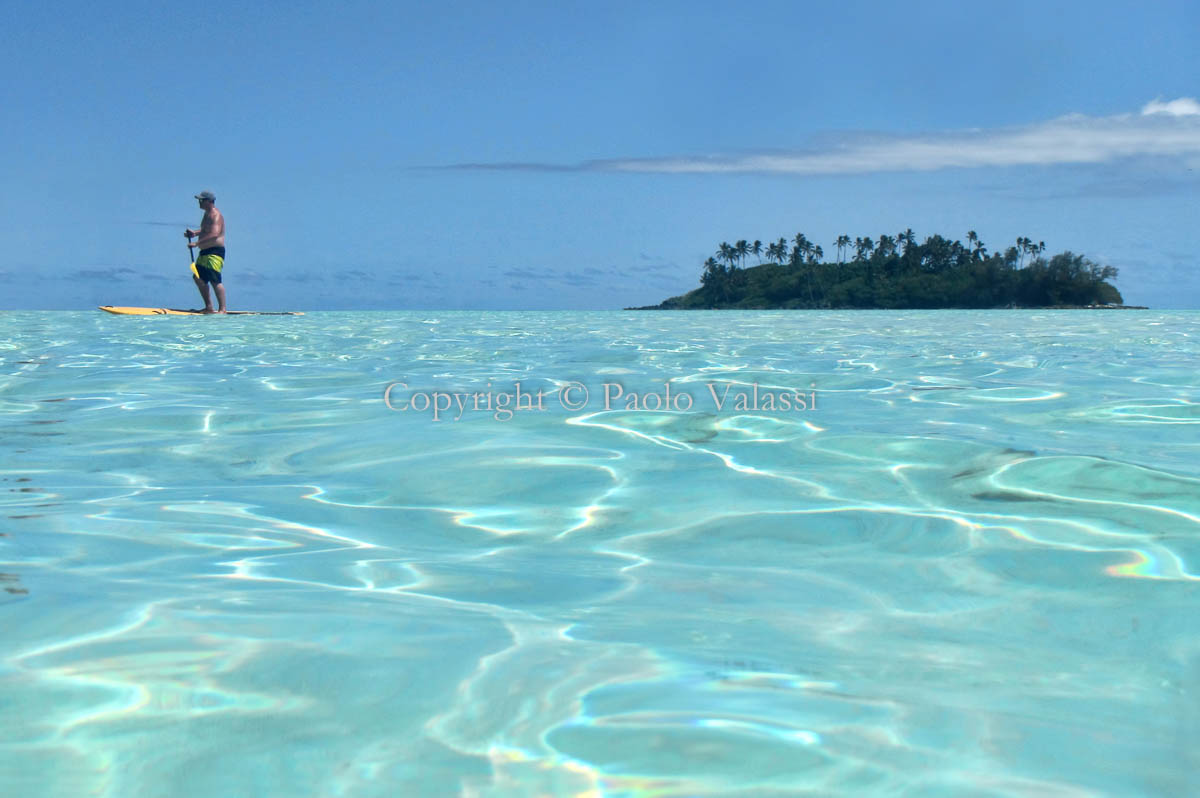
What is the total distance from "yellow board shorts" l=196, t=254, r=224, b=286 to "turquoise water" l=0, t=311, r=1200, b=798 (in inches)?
465

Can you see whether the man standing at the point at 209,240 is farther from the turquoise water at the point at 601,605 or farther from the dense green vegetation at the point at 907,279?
the dense green vegetation at the point at 907,279

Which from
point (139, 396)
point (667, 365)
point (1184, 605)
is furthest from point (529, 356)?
point (1184, 605)

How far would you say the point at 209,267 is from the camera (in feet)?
51.6

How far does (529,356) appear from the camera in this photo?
30.3 feet

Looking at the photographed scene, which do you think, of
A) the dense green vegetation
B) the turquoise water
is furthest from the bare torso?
the dense green vegetation

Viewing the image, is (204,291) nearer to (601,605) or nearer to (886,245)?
(601,605)

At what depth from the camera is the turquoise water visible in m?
1.26

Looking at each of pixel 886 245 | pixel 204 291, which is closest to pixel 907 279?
pixel 886 245

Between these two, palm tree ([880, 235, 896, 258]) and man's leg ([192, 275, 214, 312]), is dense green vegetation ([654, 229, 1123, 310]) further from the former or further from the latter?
man's leg ([192, 275, 214, 312])

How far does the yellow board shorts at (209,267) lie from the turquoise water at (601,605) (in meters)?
11.8

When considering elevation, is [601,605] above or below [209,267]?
below

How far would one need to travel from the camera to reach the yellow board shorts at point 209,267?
1559cm

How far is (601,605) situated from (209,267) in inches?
606

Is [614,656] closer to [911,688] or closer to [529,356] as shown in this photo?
[911,688]
